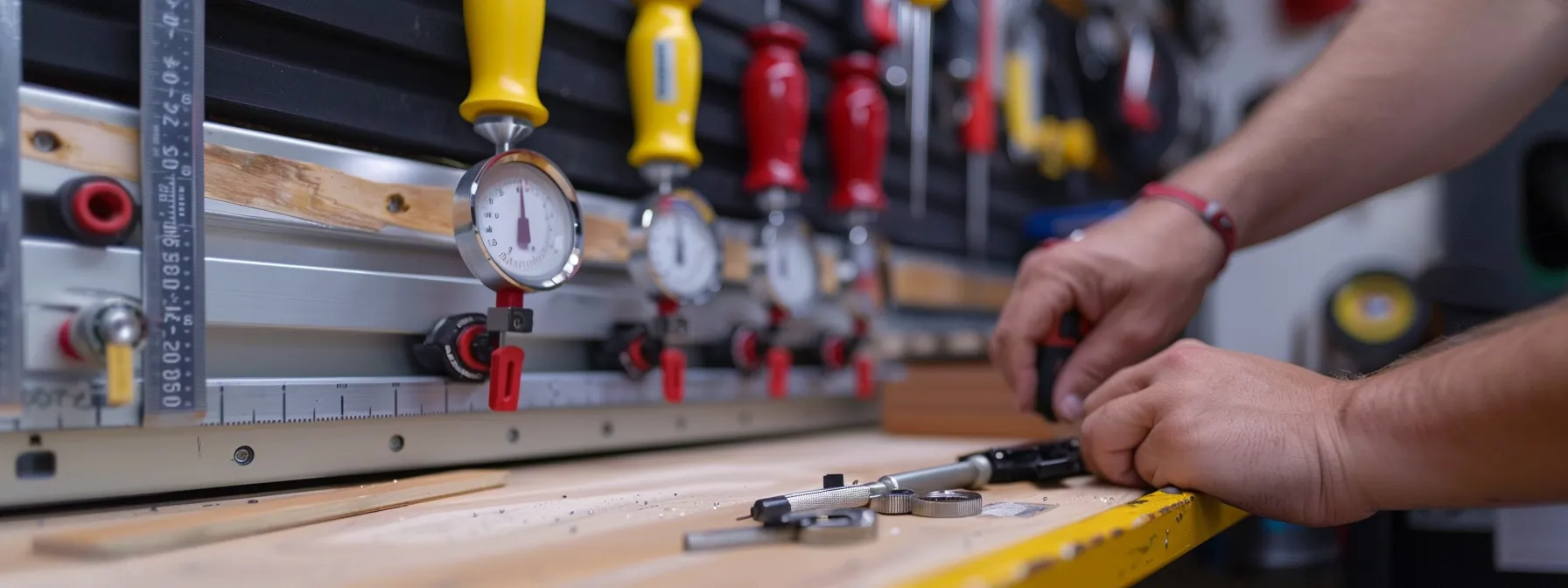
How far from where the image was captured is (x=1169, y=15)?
2.91 m

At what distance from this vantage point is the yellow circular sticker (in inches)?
89.5

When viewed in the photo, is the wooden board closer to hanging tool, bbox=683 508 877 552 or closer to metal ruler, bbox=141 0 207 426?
metal ruler, bbox=141 0 207 426

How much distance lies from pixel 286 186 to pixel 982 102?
145 cm

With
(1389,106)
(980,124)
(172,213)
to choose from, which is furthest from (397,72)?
(980,124)

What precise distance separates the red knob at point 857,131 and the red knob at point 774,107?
149 mm

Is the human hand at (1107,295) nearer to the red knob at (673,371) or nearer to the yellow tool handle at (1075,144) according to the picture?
the red knob at (673,371)

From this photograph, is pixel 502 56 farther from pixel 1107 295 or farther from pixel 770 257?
pixel 1107 295

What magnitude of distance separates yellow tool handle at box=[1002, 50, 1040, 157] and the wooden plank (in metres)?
1.66

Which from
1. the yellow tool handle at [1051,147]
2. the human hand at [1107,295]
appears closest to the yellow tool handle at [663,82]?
the human hand at [1107,295]

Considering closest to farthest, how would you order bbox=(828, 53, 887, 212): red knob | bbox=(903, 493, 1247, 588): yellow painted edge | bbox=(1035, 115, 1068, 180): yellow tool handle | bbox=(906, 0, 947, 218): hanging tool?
bbox=(903, 493, 1247, 588): yellow painted edge → bbox=(828, 53, 887, 212): red knob → bbox=(906, 0, 947, 218): hanging tool → bbox=(1035, 115, 1068, 180): yellow tool handle

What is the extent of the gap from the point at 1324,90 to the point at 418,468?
1.08m

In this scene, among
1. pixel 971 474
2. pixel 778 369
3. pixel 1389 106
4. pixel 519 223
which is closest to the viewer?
pixel 971 474

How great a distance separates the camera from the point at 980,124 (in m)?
1.98

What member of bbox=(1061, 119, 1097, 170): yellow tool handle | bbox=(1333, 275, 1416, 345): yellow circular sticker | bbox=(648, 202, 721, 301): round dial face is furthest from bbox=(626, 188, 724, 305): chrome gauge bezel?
bbox=(1333, 275, 1416, 345): yellow circular sticker
